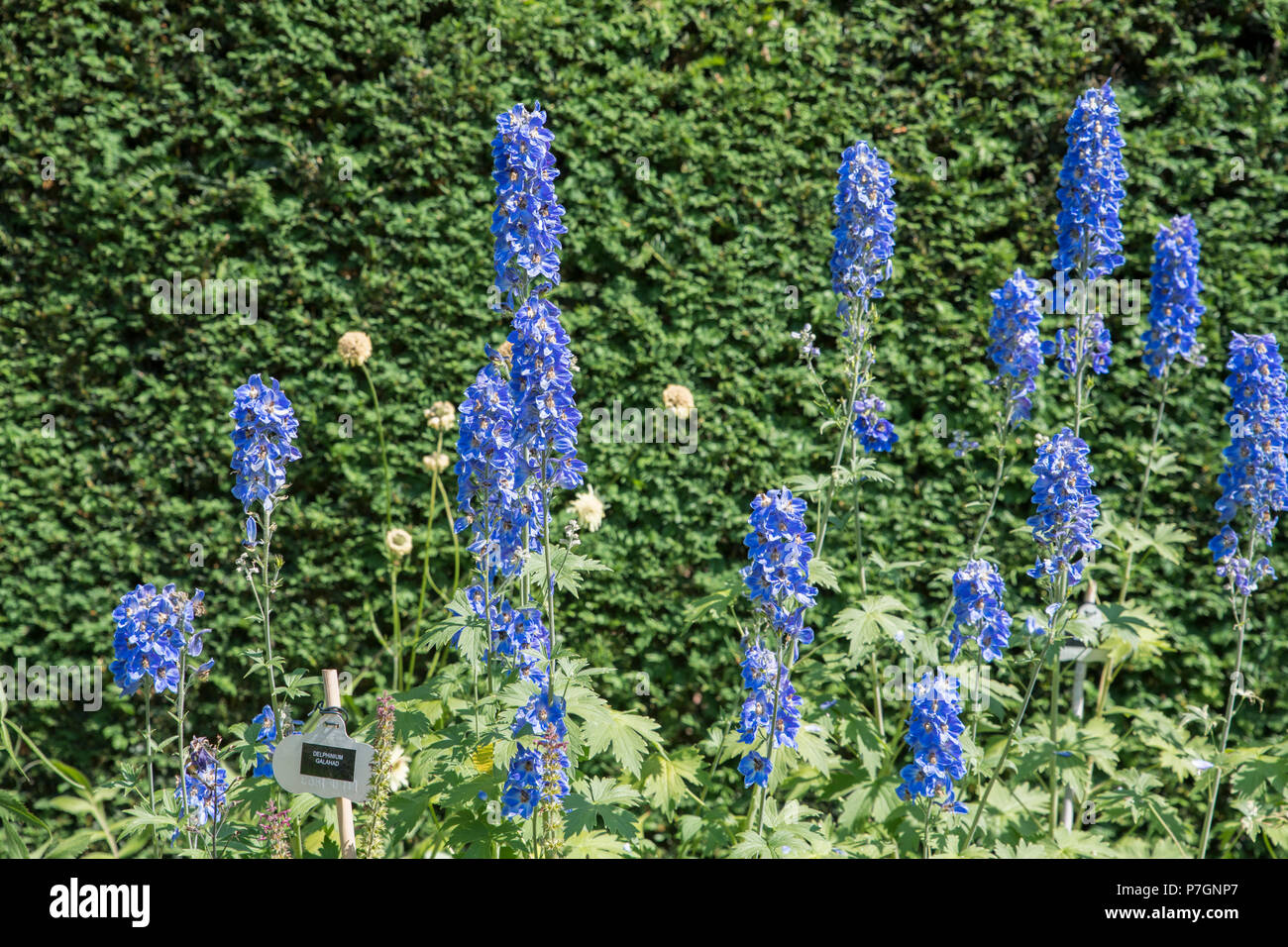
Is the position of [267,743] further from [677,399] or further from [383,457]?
[677,399]

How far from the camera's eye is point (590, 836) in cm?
262

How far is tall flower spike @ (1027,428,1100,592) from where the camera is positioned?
9.20ft

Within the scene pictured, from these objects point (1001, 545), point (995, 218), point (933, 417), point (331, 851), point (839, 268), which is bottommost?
point (331, 851)

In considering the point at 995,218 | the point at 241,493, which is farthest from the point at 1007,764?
the point at 241,493

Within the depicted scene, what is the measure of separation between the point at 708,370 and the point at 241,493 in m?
2.27

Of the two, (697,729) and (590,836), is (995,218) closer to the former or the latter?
(697,729)

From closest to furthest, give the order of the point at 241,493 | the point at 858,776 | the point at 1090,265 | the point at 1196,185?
1. the point at 241,493
2. the point at 858,776
3. the point at 1090,265
4. the point at 1196,185

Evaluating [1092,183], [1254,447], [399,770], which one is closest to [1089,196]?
[1092,183]

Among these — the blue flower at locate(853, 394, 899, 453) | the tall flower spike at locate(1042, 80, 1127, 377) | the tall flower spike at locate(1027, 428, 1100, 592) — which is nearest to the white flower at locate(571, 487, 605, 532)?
the blue flower at locate(853, 394, 899, 453)

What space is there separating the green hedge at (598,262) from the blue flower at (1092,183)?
955 millimetres

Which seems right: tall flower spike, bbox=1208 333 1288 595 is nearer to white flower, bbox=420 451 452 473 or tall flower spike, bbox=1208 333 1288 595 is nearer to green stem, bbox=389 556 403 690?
white flower, bbox=420 451 452 473

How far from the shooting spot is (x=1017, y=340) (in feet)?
10.5

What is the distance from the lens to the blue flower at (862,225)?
3182 millimetres

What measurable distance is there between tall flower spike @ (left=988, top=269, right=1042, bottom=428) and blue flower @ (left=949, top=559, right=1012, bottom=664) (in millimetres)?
640
